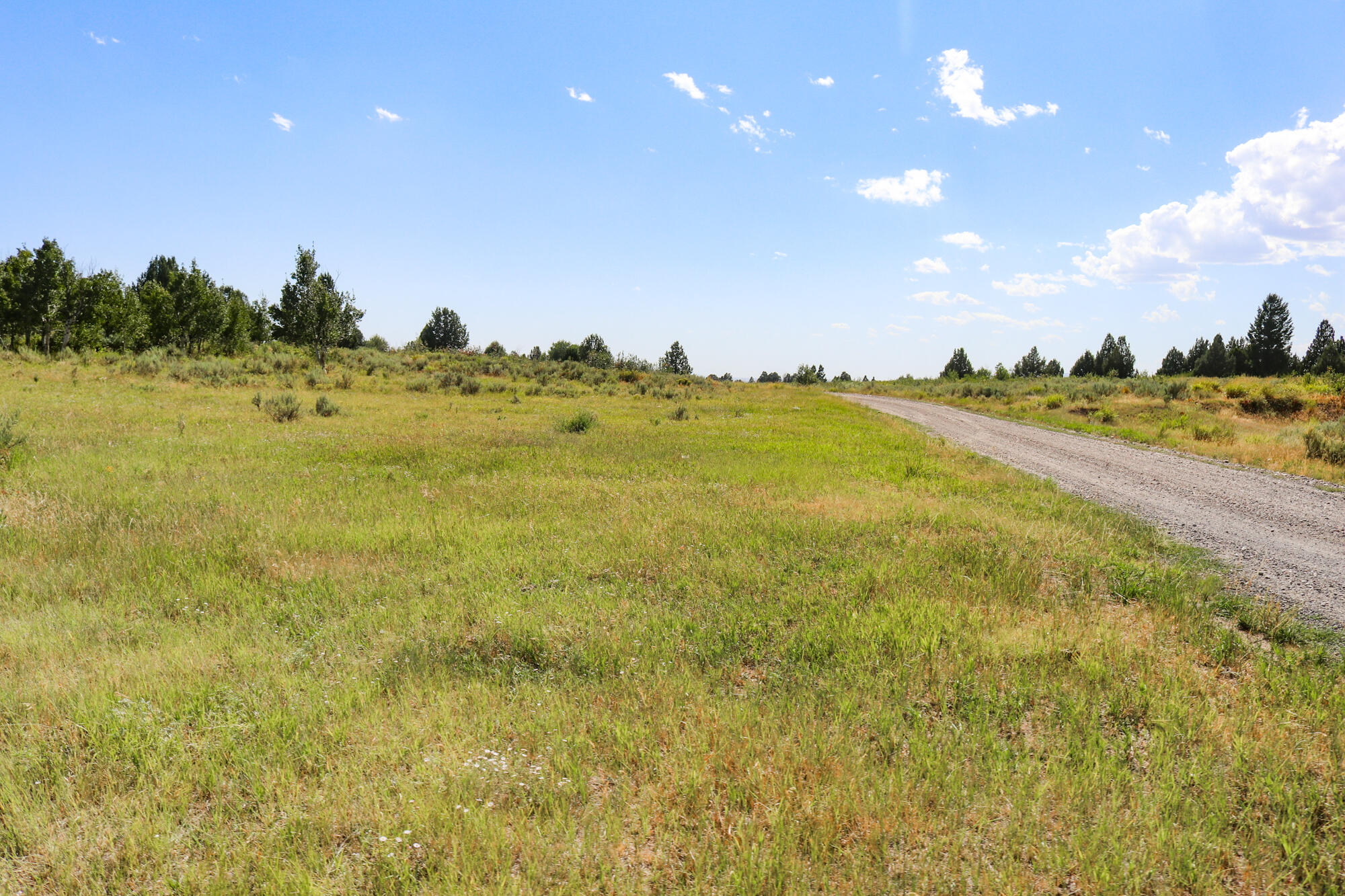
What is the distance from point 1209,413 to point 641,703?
1411 inches

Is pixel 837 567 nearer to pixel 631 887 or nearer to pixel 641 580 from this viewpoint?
pixel 641 580

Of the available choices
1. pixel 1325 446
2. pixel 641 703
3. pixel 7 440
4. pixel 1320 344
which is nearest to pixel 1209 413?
pixel 1325 446

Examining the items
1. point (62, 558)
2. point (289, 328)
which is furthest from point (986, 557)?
point (289, 328)

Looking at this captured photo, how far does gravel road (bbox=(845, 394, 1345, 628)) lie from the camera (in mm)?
6617

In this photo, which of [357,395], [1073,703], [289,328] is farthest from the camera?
[289,328]

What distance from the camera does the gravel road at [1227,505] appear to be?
6.62 m

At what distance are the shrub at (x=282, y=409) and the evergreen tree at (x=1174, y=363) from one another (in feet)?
400

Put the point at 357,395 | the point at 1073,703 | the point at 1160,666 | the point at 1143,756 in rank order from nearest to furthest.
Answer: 1. the point at 1143,756
2. the point at 1073,703
3. the point at 1160,666
4. the point at 357,395

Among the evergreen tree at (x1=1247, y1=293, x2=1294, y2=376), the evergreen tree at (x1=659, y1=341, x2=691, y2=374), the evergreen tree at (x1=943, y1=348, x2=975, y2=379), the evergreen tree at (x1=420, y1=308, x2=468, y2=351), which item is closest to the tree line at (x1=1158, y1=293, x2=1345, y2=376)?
the evergreen tree at (x1=1247, y1=293, x2=1294, y2=376)

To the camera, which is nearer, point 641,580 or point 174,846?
point 174,846

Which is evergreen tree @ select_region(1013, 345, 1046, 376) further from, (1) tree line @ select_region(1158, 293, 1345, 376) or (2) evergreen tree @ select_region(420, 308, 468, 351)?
(2) evergreen tree @ select_region(420, 308, 468, 351)

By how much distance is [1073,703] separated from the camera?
13.6 ft

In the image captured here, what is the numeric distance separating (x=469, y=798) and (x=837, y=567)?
479 cm

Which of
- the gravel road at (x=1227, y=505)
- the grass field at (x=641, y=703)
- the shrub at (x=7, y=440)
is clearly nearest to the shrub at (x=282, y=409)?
the shrub at (x=7, y=440)
